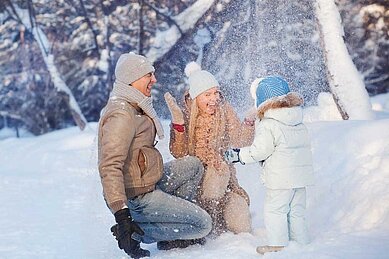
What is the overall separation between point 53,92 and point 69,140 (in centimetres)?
929

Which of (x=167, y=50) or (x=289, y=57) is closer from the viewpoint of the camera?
(x=289, y=57)

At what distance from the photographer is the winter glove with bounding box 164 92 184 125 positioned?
15.7 feet

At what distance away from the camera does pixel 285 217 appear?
4.31m

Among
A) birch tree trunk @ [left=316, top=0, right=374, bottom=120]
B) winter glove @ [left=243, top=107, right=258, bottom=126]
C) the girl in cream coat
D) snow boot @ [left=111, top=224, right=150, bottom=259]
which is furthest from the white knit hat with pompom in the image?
birch tree trunk @ [left=316, top=0, right=374, bottom=120]

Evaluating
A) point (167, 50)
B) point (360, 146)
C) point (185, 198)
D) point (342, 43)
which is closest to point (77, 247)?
point (185, 198)

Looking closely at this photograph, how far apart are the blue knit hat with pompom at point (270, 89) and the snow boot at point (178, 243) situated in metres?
1.13

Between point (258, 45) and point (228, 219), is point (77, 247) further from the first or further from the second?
point (258, 45)

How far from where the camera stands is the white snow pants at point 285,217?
4277 millimetres

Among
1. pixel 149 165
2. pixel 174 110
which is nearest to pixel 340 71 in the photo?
pixel 174 110

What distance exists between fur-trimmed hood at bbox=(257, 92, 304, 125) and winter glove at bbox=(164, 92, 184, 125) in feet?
2.44

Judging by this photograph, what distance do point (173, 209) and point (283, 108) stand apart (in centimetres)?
102

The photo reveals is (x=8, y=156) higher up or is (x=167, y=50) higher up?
(x=167, y=50)

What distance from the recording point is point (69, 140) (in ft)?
46.0

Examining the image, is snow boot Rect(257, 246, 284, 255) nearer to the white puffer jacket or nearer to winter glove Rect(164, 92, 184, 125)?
the white puffer jacket
